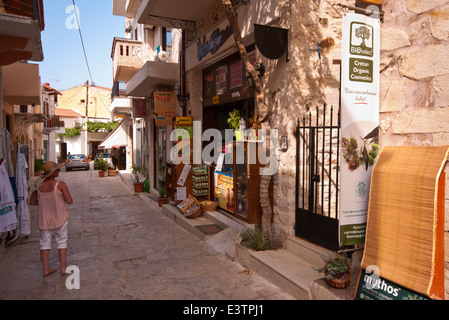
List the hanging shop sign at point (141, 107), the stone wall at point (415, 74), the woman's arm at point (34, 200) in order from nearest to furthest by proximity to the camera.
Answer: the stone wall at point (415, 74), the woman's arm at point (34, 200), the hanging shop sign at point (141, 107)

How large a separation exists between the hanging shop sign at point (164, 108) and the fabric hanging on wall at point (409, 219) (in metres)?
8.01

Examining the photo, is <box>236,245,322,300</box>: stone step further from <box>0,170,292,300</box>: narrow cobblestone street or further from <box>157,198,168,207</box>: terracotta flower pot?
<box>157,198,168,207</box>: terracotta flower pot

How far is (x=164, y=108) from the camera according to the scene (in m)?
10.4

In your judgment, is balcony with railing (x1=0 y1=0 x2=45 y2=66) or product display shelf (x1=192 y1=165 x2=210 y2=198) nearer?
balcony with railing (x1=0 y1=0 x2=45 y2=66)

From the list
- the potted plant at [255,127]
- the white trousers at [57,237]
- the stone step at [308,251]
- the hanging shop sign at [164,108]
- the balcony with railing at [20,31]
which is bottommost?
the stone step at [308,251]

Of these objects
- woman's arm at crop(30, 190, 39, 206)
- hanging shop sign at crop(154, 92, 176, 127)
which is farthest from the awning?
woman's arm at crop(30, 190, 39, 206)

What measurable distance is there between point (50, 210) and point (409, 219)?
14.5 feet

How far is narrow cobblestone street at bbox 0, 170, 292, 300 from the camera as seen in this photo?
4.23 meters

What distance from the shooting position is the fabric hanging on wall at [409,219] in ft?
8.70

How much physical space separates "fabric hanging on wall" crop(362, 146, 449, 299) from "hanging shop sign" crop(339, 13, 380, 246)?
188mm

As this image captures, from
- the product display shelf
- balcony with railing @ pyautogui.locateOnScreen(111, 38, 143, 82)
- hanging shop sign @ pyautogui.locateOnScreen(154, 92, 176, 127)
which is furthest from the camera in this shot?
balcony with railing @ pyautogui.locateOnScreen(111, 38, 143, 82)

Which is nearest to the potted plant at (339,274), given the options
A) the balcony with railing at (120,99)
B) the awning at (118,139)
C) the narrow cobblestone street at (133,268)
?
the narrow cobblestone street at (133,268)

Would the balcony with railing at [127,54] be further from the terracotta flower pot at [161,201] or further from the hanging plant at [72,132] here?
the hanging plant at [72,132]
